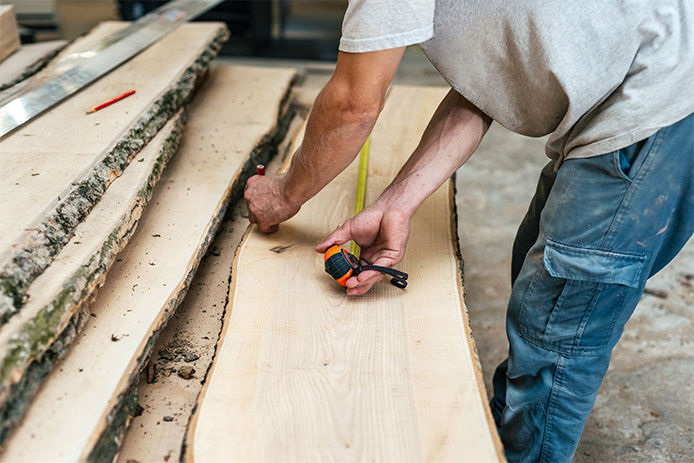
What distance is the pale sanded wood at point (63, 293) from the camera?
1099mm

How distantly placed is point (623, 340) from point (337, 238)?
5.08 feet

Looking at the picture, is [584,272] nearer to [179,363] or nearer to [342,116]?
[342,116]

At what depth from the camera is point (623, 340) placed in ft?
8.41

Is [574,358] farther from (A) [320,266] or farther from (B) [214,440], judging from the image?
(B) [214,440]

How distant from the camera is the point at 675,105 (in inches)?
51.5

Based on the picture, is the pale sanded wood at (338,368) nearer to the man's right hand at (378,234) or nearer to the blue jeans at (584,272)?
the man's right hand at (378,234)

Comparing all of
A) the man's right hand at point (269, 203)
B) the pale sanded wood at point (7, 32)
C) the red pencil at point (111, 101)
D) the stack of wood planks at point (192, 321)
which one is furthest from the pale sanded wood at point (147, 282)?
the pale sanded wood at point (7, 32)

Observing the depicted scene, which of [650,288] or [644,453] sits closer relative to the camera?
[644,453]

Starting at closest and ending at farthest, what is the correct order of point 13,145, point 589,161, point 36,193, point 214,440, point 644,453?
point 214,440
point 589,161
point 36,193
point 13,145
point 644,453

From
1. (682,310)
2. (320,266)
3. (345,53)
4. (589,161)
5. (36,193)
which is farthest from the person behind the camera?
(682,310)

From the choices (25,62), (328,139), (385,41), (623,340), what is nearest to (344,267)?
(328,139)

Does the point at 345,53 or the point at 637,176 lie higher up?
the point at 345,53

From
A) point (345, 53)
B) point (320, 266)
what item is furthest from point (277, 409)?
point (345, 53)

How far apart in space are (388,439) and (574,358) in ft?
2.02
